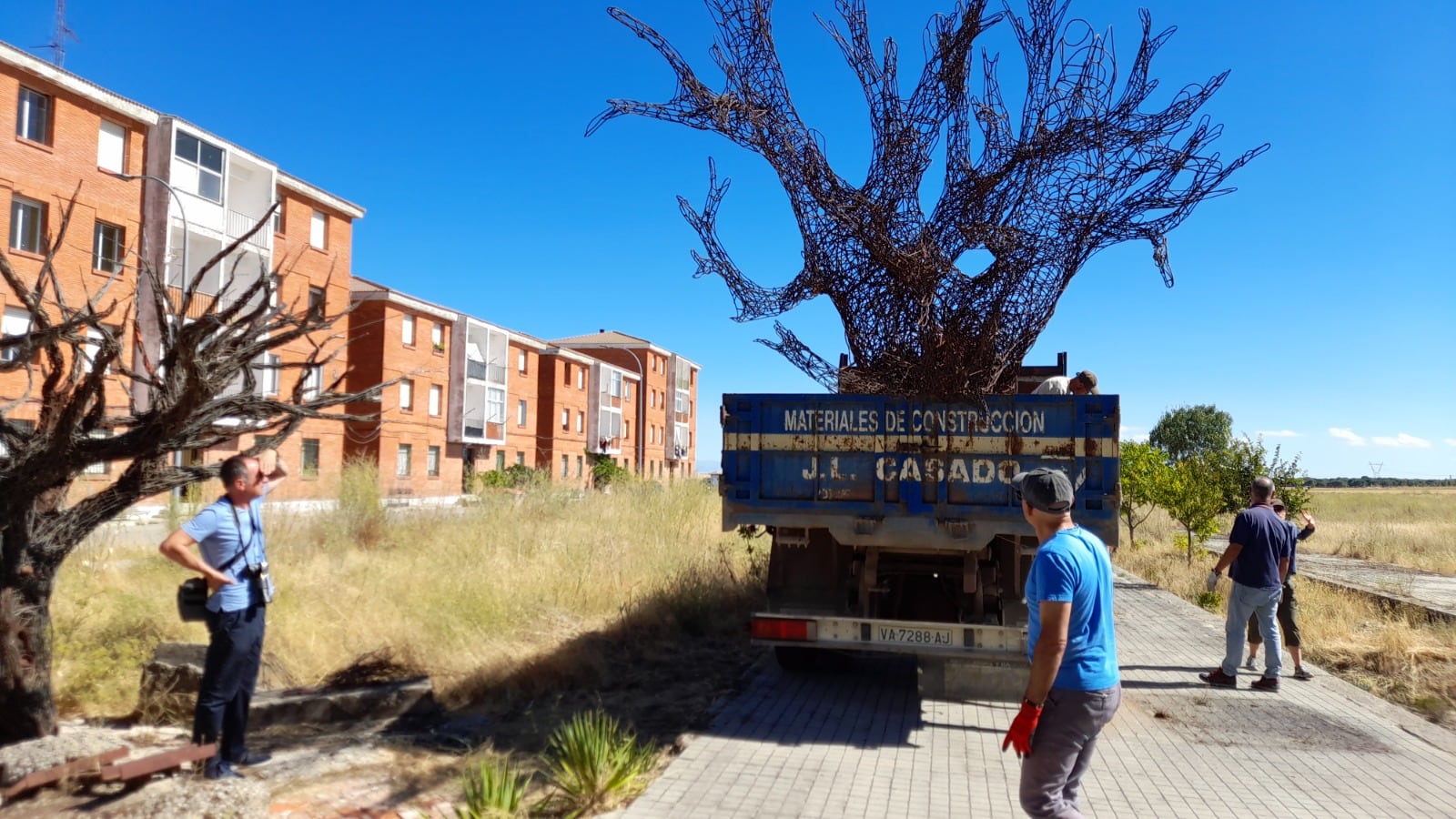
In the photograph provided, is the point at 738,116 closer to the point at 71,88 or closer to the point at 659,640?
the point at 659,640

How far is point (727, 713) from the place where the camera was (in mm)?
6340

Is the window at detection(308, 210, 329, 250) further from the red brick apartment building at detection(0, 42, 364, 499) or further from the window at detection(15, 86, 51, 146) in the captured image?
the window at detection(15, 86, 51, 146)

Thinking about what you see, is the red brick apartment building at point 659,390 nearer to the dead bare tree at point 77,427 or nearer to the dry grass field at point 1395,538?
the dry grass field at point 1395,538

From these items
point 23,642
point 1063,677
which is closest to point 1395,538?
point 1063,677

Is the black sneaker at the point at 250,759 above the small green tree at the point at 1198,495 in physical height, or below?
below

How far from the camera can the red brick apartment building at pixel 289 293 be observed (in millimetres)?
13531

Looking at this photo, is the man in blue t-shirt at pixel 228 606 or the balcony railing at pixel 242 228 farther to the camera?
the balcony railing at pixel 242 228

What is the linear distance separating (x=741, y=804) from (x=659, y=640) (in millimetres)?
4361

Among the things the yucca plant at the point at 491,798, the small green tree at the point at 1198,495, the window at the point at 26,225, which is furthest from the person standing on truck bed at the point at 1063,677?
the window at the point at 26,225

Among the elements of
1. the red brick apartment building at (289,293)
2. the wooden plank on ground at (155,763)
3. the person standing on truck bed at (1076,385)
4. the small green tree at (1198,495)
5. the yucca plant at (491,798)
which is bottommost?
the yucca plant at (491,798)

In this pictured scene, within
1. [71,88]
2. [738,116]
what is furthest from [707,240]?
[71,88]

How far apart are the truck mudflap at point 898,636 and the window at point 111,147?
26.8 meters

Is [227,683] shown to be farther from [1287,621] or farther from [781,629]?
[1287,621]

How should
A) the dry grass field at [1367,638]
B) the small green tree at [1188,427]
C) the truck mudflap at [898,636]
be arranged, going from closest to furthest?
the truck mudflap at [898,636], the dry grass field at [1367,638], the small green tree at [1188,427]
